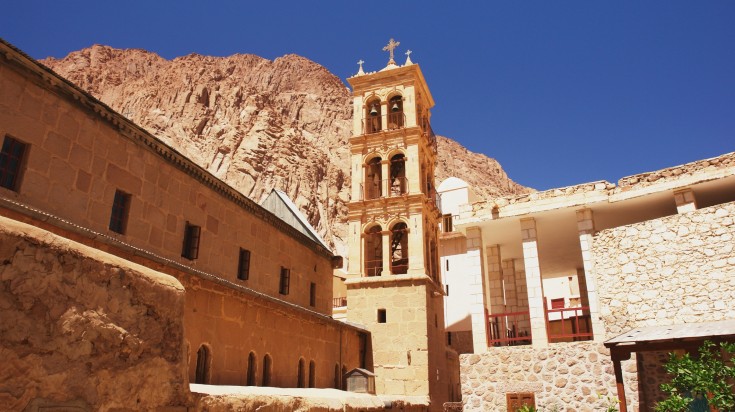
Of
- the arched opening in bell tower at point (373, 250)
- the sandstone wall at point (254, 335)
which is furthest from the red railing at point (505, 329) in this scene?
the arched opening in bell tower at point (373, 250)

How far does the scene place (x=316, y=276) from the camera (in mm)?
21703

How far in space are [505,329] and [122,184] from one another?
1304 cm

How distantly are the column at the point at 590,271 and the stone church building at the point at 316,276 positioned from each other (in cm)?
6

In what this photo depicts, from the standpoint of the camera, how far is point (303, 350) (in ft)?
52.4

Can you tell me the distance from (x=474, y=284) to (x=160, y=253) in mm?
10398

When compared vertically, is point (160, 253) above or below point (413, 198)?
below

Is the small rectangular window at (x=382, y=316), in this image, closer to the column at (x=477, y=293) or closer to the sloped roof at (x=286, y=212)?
the sloped roof at (x=286, y=212)

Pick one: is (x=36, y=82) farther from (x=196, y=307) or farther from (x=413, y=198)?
(x=413, y=198)

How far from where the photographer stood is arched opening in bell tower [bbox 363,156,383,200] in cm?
2438

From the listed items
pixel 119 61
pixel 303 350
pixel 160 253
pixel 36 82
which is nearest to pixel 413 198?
pixel 303 350

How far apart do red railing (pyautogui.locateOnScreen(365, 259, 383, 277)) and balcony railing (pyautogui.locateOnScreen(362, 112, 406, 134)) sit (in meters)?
6.28

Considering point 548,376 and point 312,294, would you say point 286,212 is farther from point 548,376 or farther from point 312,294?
point 548,376

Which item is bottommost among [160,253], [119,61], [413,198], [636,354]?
[636,354]

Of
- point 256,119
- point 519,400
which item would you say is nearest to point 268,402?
point 519,400
